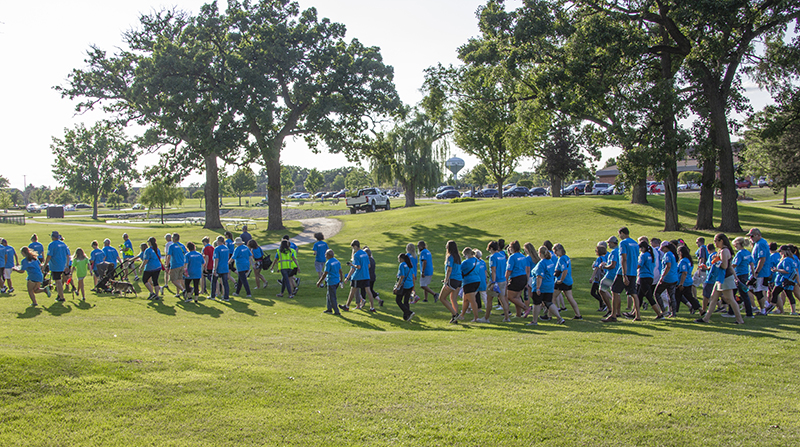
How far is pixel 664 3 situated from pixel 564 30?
428 centimetres

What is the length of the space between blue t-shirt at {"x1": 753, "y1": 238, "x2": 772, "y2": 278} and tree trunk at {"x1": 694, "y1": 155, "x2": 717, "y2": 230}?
15.0 meters

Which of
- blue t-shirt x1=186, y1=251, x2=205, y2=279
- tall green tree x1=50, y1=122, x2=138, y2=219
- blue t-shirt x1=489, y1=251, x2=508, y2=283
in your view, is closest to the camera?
blue t-shirt x1=489, y1=251, x2=508, y2=283

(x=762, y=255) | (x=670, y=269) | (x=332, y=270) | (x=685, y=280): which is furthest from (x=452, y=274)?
(x=762, y=255)

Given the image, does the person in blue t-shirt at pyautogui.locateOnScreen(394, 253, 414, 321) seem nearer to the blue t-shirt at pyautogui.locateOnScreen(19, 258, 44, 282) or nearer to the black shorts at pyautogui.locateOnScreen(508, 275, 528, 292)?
→ the black shorts at pyautogui.locateOnScreen(508, 275, 528, 292)

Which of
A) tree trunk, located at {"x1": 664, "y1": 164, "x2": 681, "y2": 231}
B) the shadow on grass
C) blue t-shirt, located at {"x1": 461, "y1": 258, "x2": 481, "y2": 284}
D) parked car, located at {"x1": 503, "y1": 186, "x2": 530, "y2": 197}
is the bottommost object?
the shadow on grass

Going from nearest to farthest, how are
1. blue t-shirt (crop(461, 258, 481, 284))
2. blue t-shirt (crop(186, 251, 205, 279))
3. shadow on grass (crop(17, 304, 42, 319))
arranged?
blue t-shirt (crop(461, 258, 481, 284)) → shadow on grass (crop(17, 304, 42, 319)) → blue t-shirt (crop(186, 251, 205, 279))

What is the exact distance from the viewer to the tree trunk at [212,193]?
128 feet

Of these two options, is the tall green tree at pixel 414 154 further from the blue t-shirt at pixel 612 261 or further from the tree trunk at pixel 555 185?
the blue t-shirt at pixel 612 261

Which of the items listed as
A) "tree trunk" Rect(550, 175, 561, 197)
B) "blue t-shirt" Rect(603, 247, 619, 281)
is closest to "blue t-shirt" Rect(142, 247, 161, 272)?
"blue t-shirt" Rect(603, 247, 619, 281)

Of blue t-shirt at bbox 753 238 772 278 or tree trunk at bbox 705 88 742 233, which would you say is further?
tree trunk at bbox 705 88 742 233

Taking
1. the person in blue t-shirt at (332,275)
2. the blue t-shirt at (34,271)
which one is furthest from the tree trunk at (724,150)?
the blue t-shirt at (34,271)

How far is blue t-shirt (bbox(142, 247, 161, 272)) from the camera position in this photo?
1339 centimetres

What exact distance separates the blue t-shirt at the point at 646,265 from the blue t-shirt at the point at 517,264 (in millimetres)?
2302

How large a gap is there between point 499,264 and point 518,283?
0.78 m
